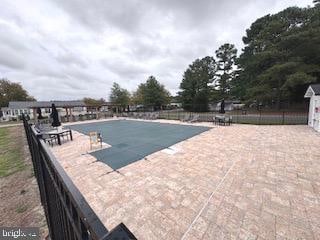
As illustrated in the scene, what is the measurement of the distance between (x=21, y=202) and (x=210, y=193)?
455 cm

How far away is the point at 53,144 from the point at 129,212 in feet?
25.7

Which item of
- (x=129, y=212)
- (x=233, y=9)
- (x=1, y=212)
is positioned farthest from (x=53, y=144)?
(x=233, y=9)

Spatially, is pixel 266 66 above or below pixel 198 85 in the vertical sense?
above

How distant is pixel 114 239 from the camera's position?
43 cm

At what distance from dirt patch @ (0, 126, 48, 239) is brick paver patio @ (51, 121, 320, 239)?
924mm

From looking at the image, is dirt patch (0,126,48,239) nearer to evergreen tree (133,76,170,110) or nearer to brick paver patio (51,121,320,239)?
brick paver patio (51,121,320,239)

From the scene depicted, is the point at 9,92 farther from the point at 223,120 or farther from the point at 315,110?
the point at 315,110

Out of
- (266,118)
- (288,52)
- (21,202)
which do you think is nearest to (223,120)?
(266,118)

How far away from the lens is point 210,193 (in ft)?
11.6

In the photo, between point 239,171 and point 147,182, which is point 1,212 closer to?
point 147,182

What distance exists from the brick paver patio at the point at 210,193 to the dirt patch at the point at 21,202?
0.92 m

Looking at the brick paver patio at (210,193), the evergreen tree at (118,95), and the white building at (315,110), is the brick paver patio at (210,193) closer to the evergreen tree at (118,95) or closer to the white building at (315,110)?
the white building at (315,110)

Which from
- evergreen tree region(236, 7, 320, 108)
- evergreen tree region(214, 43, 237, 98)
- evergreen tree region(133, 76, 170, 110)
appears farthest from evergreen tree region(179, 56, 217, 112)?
evergreen tree region(236, 7, 320, 108)

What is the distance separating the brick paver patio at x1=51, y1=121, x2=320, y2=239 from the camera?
8.55ft
